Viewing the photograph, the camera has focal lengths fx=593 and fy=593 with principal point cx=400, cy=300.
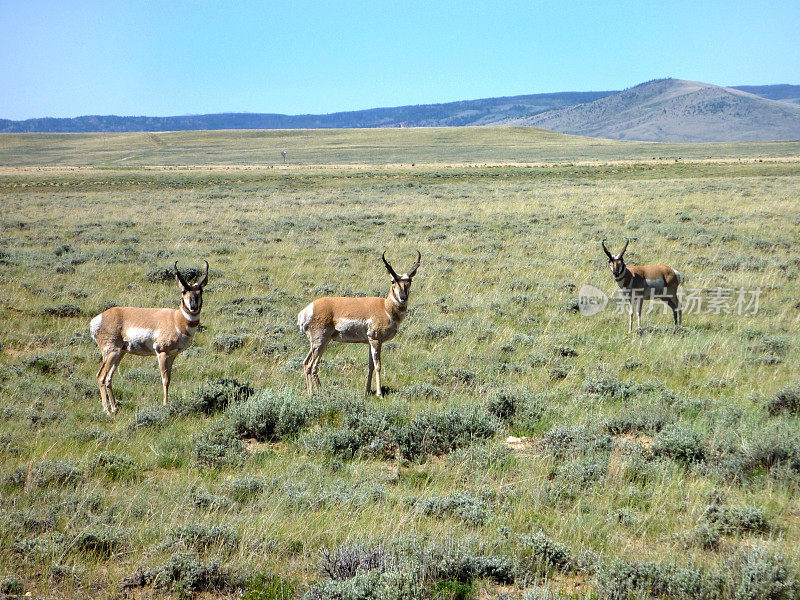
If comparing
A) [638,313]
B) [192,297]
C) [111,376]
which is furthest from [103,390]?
[638,313]

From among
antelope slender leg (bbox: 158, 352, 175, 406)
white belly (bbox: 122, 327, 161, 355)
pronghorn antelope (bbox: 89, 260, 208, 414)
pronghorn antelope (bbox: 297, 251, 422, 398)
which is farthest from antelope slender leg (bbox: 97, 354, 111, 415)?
pronghorn antelope (bbox: 297, 251, 422, 398)

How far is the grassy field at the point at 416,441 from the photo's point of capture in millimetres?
4223

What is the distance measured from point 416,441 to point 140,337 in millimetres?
4247

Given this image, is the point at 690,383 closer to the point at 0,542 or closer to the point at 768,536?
the point at 768,536

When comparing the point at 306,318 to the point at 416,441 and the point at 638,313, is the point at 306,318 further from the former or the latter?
the point at 638,313

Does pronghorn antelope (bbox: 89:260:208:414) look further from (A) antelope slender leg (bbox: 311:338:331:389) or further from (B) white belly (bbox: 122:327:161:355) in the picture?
(A) antelope slender leg (bbox: 311:338:331:389)

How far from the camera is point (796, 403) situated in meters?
7.24

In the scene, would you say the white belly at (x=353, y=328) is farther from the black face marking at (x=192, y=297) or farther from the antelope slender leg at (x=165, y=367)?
the antelope slender leg at (x=165, y=367)

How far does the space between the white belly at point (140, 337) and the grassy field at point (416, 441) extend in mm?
727

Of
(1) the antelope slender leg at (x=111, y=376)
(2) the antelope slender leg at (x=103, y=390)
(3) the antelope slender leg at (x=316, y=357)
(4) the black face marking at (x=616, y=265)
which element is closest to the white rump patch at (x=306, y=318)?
(3) the antelope slender leg at (x=316, y=357)

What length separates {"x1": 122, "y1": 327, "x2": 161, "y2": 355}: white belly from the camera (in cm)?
818

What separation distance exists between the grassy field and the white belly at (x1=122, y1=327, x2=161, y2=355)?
28.6 inches

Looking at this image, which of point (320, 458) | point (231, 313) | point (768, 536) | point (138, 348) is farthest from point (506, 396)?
point (231, 313)

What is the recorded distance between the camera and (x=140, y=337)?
8180mm
